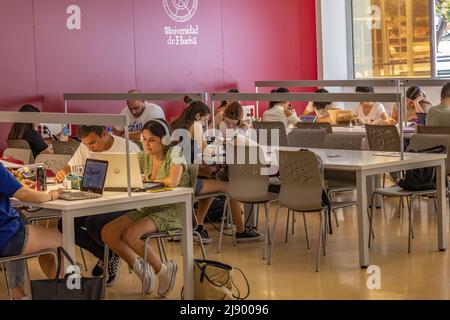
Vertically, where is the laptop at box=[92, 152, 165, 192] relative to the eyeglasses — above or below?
below

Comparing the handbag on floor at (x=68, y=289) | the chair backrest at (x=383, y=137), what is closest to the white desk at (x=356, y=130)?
the chair backrest at (x=383, y=137)

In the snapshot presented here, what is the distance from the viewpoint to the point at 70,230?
4.68m

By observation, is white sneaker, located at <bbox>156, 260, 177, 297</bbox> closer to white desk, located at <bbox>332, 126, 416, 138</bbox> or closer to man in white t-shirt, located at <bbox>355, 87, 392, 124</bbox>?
white desk, located at <bbox>332, 126, 416, 138</bbox>

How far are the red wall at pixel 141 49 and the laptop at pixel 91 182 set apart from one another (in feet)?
13.4

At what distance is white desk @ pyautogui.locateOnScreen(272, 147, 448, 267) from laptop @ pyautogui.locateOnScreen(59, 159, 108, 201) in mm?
1801

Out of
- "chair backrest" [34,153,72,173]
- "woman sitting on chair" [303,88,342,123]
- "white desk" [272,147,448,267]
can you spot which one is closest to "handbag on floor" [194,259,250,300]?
"white desk" [272,147,448,267]

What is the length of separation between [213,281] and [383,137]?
129 inches

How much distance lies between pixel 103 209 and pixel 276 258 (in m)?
1.97

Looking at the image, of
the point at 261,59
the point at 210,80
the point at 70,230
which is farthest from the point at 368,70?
the point at 70,230

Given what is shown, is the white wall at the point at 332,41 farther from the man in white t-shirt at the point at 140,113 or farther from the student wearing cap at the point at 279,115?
the man in white t-shirt at the point at 140,113

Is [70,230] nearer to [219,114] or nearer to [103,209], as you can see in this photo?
[103,209]

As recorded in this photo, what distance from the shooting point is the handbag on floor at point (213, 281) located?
4902 millimetres

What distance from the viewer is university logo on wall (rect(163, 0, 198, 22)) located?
10.5 meters
